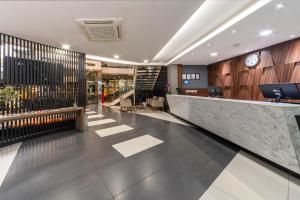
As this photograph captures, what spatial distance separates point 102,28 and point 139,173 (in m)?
3.32

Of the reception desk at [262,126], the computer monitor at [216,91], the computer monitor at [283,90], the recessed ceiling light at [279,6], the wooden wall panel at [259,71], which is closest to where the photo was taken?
the reception desk at [262,126]

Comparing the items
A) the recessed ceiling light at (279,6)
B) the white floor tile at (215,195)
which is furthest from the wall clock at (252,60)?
the white floor tile at (215,195)

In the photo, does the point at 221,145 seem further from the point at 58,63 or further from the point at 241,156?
the point at 58,63

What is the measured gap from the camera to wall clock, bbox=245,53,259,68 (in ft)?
19.4

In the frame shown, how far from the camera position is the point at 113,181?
211cm

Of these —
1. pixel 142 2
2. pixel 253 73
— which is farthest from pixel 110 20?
pixel 253 73

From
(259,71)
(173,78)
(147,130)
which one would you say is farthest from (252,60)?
(147,130)

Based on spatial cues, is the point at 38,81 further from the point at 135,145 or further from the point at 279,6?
the point at 279,6

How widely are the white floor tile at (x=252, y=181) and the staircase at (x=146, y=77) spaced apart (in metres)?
8.11

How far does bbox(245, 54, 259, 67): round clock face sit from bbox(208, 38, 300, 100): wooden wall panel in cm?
15

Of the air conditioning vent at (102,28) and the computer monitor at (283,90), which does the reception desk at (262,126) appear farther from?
the air conditioning vent at (102,28)

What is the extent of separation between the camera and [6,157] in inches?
116

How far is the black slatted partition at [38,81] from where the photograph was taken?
3.77 meters

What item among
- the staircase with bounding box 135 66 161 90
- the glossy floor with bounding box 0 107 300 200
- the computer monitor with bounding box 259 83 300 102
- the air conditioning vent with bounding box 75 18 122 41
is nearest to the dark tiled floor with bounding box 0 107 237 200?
the glossy floor with bounding box 0 107 300 200
